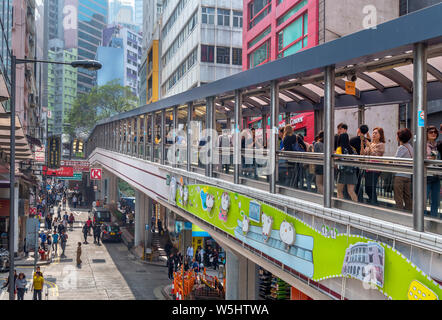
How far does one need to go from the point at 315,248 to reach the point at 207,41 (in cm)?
3815

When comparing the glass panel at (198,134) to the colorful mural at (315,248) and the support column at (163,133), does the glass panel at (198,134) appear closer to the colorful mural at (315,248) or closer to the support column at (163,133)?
the colorful mural at (315,248)

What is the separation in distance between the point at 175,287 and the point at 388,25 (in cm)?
1808

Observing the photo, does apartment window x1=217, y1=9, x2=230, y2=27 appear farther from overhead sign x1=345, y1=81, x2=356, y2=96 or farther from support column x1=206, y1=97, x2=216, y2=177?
overhead sign x1=345, y1=81, x2=356, y2=96

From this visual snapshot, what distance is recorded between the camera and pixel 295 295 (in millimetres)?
10844

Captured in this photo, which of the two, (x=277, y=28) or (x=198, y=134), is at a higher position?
(x=277, y=28)

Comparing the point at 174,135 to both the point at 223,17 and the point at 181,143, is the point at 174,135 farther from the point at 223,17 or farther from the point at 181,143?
the point at 223,17

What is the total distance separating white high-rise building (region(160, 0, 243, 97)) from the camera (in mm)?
44250

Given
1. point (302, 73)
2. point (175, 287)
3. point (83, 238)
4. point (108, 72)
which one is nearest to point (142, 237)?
point (83, 238)

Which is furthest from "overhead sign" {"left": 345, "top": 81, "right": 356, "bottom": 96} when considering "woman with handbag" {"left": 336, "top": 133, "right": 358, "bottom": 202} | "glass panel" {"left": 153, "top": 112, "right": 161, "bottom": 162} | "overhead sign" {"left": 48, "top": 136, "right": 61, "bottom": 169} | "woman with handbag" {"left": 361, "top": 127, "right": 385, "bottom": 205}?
"overhead sign" {"left": 48, "top": 136, "right": 61, "bottom": 169}

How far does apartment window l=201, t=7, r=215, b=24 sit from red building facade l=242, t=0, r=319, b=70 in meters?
5.68

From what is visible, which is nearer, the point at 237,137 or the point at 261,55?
the point at 237,137

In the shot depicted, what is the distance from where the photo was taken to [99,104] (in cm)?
8875

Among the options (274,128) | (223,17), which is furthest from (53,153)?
(274,128)
